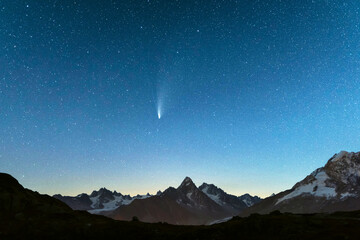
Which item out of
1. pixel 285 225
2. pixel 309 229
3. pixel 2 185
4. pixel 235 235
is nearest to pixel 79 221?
pixel 2 185

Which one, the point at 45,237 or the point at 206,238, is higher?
the point at 45,237

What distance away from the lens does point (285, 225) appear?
243 ft

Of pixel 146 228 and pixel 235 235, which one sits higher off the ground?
pixel 146 228

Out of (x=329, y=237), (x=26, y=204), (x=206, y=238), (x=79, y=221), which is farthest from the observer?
(x=26, y=204)

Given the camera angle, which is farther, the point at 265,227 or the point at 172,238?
the point at 265,227

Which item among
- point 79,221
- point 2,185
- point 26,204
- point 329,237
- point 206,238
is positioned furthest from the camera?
point 2,185

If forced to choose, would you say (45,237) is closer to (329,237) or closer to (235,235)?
(235,235)

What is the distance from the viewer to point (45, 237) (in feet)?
229

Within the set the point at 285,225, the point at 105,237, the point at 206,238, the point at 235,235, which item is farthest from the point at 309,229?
the point at 105,237

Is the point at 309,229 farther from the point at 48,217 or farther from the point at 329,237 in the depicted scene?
the point at 48,217

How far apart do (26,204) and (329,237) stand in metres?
90.7

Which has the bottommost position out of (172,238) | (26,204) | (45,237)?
(172,238)

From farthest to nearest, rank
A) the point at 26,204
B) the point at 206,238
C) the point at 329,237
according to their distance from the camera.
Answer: the point at 26,204
the point at 206,238
the point at 329,237

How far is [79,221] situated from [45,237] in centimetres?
1545
